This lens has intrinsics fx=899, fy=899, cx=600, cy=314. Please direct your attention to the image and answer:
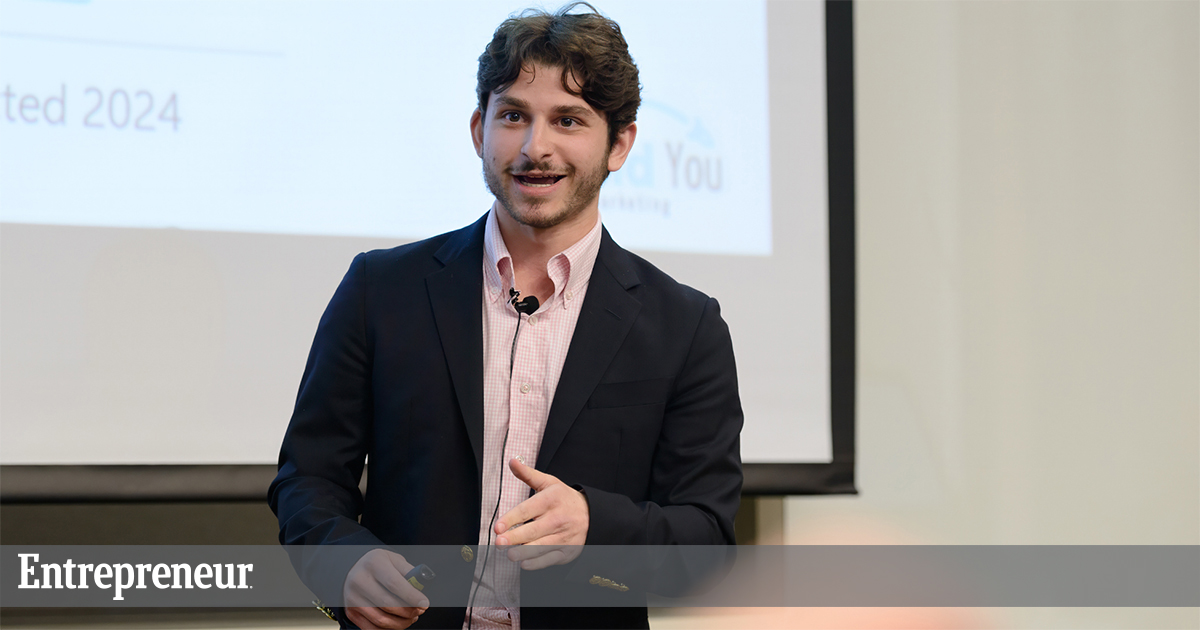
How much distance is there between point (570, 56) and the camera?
137cm

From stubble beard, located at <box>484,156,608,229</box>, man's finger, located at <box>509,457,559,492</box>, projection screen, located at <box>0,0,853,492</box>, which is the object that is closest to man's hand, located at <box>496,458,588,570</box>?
man's finger, located at <box>509,457,559,492</box>

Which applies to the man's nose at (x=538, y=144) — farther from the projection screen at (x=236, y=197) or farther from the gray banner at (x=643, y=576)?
the projection screen at (x=236, y=197)

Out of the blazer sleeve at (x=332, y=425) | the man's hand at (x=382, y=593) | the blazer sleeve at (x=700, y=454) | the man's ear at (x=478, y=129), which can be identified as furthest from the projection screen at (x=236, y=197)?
the man's hand at (x=382, y=593)

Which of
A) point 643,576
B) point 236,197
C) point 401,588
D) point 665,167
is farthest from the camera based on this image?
point 665,167

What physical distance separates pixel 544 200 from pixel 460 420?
35 centimetres

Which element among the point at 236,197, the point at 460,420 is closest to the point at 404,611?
the point at 460,420

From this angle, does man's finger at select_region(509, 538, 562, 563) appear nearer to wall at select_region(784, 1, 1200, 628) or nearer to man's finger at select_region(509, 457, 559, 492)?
man's finger at select_region(509, 457, 559, 492)

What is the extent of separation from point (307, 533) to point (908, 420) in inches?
96.3

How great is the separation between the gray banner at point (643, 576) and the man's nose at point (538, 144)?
22.3 inches

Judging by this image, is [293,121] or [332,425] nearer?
[332,425]

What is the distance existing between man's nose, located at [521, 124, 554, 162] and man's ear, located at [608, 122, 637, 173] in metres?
0.14

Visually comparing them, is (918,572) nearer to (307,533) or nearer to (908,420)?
(908,420)

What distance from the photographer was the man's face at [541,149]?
1.35 metres

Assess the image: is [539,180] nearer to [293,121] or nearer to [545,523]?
[545,523]
